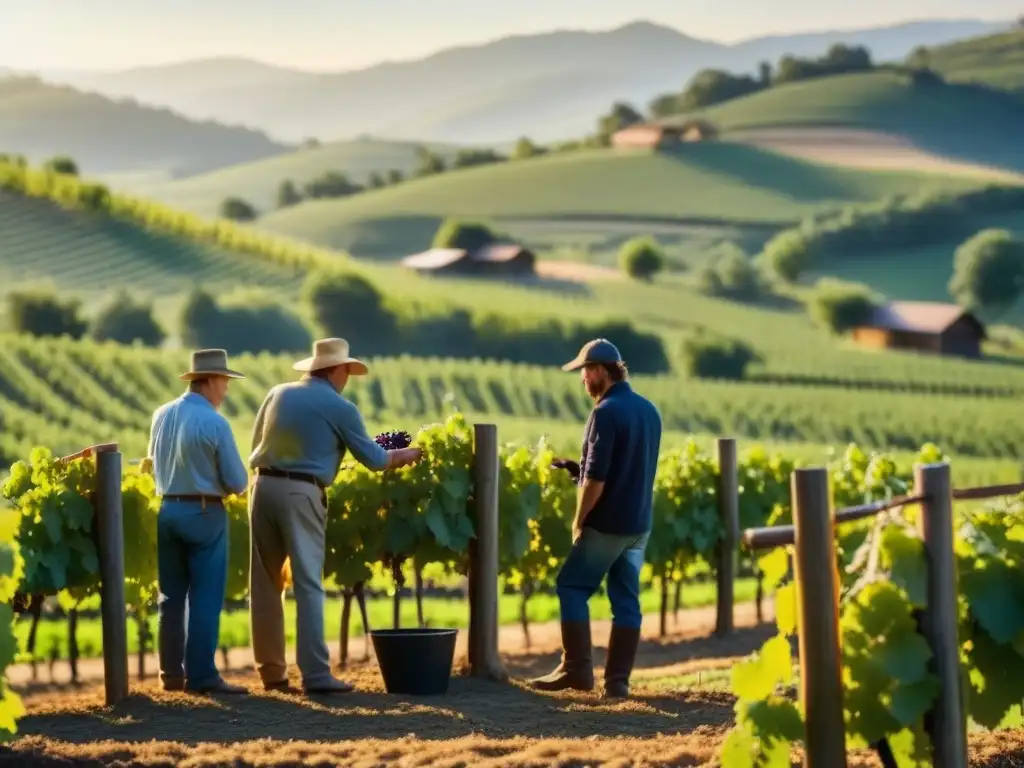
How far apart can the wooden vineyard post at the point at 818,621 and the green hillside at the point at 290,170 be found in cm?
15251

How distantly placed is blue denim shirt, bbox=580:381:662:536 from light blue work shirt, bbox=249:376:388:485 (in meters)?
0.99

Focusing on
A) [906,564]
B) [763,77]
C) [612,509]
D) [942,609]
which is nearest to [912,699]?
[942,609]

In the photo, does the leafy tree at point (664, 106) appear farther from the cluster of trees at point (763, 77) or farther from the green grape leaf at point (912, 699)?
the green grape leaf at point (912, 699)

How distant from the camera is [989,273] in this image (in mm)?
83500

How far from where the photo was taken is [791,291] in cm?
8056

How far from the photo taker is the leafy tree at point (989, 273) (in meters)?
83.4

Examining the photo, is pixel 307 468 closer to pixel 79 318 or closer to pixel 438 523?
pixel 438 523

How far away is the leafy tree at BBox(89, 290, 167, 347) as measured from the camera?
6775 centimetres

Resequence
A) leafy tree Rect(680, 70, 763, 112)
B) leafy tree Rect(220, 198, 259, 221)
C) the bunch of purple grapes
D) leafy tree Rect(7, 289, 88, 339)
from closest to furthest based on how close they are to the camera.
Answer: the bunch of purple grapes → leafy tree Rect(7, 289, 88, 339) → leafy tree Rect(220, 198, 259, 221) → leafy tree Rect(680, 70, 763, 112)

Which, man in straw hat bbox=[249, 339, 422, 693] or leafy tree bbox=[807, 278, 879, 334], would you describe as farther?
leafy tree bbox=[807, 278, 879, 334]

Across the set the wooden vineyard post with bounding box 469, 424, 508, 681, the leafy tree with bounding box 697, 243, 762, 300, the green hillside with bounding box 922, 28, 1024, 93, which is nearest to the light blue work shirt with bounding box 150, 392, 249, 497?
the wooden vineyard post with bounding box 469, 424, 508, 681

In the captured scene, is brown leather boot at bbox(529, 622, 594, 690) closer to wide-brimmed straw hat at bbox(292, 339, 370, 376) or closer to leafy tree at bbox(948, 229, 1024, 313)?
wide-brimmed straw hat at bbox(292, 339, 370, 376)

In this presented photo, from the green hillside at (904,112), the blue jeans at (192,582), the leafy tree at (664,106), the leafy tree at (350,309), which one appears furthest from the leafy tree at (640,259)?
the blue jeans at (192,582)

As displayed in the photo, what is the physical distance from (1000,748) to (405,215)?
10108cm
